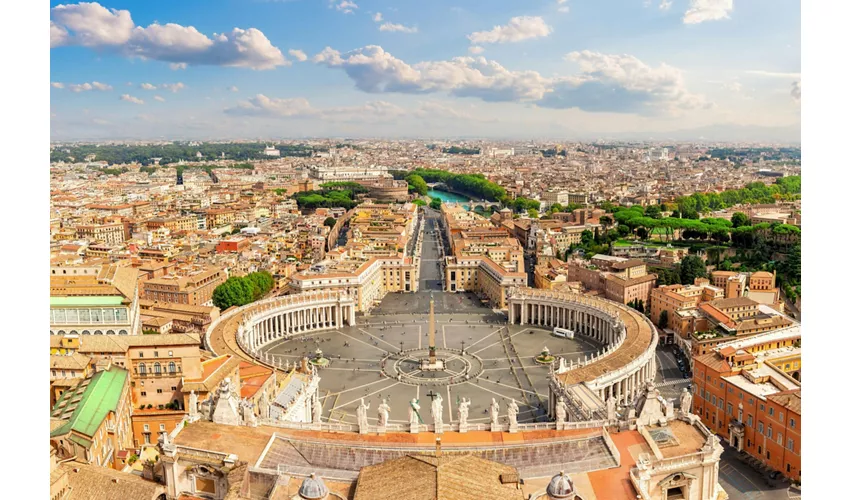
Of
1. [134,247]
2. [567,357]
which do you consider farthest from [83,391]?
[134,247]

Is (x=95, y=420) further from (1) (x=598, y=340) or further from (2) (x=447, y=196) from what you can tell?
(2) (x=447, y=196)

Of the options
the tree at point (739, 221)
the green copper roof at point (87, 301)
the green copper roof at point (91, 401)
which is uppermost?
the tree at point (739, 221)

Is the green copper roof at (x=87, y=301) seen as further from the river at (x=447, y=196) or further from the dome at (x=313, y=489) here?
the river at (x=447, y=196)

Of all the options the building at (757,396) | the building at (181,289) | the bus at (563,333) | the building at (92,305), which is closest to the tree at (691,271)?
the bus at (563,333)

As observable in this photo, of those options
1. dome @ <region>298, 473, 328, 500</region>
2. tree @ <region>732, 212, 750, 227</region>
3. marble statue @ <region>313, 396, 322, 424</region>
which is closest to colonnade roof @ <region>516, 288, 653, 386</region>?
marble statue @ <region>313, 396, 322, 424</region>

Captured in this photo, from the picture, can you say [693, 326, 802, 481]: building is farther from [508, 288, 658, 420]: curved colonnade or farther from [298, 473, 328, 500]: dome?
[298, 473, 328, 500]: dome

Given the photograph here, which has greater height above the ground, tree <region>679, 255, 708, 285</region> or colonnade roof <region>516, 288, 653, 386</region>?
tree <region>679, 255, 708, 285</region>

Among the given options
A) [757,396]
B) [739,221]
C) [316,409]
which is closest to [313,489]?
[316,409]
